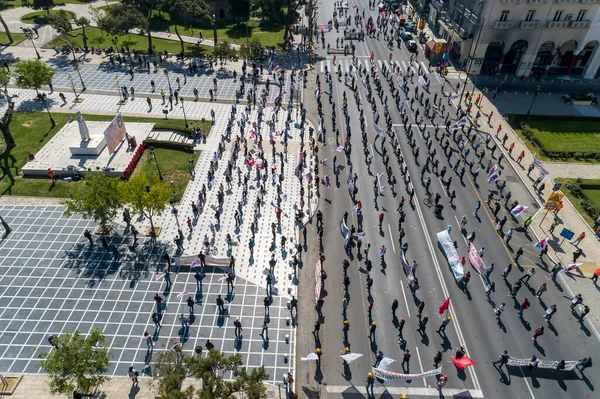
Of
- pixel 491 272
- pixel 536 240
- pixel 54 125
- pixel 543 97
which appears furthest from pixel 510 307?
pixel 54 125

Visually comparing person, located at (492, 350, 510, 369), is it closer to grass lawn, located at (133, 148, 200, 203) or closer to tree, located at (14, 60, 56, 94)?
grass lawn, located at (133, 148, 200, 203)

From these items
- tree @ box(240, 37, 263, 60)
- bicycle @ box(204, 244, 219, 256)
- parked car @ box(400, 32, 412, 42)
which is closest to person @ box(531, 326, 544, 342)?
bicycle @ box(204, 244, 219, 256)

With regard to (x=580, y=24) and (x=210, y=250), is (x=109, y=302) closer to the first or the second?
(x=210, y=250)

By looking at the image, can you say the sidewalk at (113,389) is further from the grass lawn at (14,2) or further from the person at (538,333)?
the grass lawn at (14,2)

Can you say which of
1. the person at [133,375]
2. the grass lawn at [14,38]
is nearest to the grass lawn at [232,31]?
the grass lawn at [14,38]

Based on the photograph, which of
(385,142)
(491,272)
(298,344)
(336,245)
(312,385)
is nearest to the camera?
(312,385)

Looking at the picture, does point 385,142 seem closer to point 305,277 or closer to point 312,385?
point 305,277
